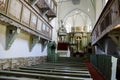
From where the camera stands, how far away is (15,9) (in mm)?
2908

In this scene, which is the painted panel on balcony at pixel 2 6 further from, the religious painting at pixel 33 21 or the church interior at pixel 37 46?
the religious painting at pixel 33 21

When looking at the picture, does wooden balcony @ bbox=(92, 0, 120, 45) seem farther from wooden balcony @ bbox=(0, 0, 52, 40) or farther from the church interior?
wooden balcony @ bbox=(0, 0, 52, 40)

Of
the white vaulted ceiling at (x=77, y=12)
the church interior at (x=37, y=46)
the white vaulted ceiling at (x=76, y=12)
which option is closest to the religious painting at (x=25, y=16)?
the church interior at (x=37, y=46)

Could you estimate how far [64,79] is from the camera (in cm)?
205

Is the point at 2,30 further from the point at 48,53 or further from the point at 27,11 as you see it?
the point at 48,53

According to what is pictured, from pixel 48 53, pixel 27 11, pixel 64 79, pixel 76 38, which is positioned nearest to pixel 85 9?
pixel 76 38

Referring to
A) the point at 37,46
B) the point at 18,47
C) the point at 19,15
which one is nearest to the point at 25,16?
the point at 19,15

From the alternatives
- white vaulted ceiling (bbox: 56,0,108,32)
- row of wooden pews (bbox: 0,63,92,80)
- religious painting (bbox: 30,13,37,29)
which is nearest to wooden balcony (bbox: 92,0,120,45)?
row of wooden pews (bbox: 0,63,92,80)

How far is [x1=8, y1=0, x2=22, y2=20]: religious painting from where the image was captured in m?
2.71

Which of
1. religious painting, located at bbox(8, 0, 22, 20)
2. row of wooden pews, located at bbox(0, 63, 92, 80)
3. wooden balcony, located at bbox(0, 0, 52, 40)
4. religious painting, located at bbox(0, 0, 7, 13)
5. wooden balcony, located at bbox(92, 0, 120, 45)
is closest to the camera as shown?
row of wooden pews, located at bbox(0, 63, 92, 80)

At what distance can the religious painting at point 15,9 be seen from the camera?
2.71 m

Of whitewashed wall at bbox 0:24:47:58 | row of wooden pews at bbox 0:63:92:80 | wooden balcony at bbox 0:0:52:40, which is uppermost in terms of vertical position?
wooden balcony at bbox 0:0:52:40

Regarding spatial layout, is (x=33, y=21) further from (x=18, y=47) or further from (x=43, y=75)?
(x=43, y=75)

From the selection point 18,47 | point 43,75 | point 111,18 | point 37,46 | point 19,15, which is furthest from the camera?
point 37,46
